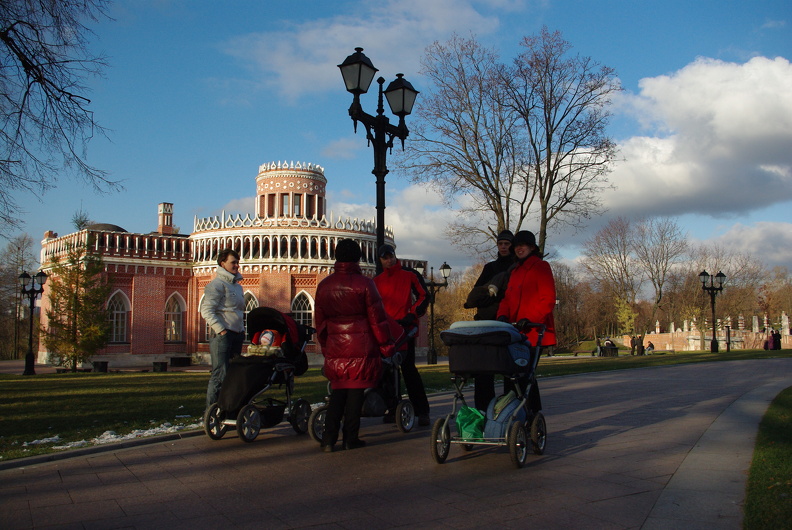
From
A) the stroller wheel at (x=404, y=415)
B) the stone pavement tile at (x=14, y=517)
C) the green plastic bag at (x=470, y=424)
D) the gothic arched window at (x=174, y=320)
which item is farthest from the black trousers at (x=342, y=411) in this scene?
the gothic arched window at (x=174, y=320)

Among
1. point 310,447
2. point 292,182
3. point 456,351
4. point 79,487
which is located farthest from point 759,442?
point 292,182

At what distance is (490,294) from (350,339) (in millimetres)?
1423

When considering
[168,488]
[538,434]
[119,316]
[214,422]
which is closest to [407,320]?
[538,434]

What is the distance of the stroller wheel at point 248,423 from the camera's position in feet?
20.8

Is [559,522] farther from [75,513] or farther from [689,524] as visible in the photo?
[75,513]

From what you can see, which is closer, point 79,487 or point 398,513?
point 398,513

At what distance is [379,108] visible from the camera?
10.2 metres

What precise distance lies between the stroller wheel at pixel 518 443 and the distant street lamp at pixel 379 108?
4785mm

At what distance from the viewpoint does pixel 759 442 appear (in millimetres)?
5688

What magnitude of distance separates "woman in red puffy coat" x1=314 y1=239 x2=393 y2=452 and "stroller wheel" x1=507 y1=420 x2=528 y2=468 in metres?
1.44

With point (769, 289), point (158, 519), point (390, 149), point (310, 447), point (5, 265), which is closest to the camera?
point (158, 519)

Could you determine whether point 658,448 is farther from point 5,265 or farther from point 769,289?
point 769,289

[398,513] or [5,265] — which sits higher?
[5,265]

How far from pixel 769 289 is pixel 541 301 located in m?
92.8
